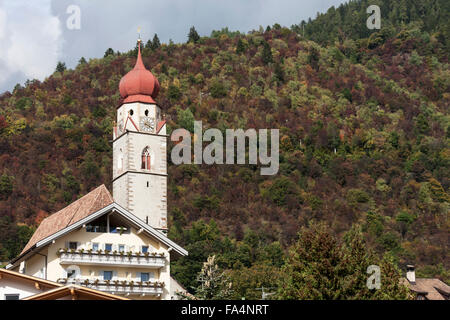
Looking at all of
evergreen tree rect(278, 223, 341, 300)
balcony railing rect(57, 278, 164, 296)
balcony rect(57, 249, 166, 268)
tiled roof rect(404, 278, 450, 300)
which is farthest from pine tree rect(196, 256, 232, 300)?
tiled roof rect(404, 278, 450, 300)

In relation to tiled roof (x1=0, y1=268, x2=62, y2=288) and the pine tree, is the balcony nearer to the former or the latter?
the pine tree

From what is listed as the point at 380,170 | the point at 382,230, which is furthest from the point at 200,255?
the point at 380,170

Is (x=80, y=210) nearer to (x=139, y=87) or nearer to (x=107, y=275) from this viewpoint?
(x=107, y=275)

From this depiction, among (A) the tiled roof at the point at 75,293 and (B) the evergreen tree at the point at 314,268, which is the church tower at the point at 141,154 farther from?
(A) the tiled roof at the point at 75,293

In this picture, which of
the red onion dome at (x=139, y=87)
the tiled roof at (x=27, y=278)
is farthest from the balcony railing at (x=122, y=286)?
the red onion dome at (x=139, y=87)

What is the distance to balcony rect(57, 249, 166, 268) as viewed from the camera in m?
48.2

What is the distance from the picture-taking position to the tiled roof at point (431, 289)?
7131 centimetres

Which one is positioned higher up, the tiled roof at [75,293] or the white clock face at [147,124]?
the white clock face at [147,124]

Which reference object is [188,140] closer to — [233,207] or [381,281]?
[233,207]

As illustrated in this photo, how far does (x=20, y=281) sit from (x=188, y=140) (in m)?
142

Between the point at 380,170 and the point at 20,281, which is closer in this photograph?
the point at 20,281

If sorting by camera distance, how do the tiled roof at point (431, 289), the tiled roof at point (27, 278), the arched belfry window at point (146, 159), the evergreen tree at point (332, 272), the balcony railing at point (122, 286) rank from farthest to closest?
1. the tiled roof at point (431, 289)
2. the arched belfry window at point (146, 159)
3. the balcony railing at point (122, 286)
4. the evergreen tree at point (332, 272)
5. the tiled roof at point (27, 278)

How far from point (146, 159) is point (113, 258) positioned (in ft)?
67.0
